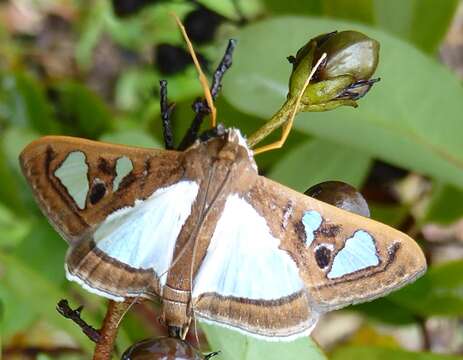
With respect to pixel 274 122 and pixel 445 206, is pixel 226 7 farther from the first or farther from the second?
pixel 274 122

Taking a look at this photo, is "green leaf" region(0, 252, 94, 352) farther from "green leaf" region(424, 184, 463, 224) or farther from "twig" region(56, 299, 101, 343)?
"green leaf" region(424, 184, 463, 224)

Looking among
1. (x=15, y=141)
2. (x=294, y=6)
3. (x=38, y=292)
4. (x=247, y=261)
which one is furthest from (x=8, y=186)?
(x=247, y=261)

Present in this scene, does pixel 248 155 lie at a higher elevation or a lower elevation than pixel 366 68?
lower

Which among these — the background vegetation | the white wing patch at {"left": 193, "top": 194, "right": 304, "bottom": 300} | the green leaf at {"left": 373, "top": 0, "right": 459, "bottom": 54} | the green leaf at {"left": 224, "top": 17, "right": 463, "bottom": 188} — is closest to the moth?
the white wing patch at {"left": 193, "top": 194, "right": 304, "bottom": 300}

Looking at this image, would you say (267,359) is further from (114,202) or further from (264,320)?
(114,202)

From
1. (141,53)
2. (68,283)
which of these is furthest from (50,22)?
(68,283)

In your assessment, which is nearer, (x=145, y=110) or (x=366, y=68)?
(x=366, y=68)

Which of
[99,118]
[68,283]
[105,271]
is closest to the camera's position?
[105,271]
